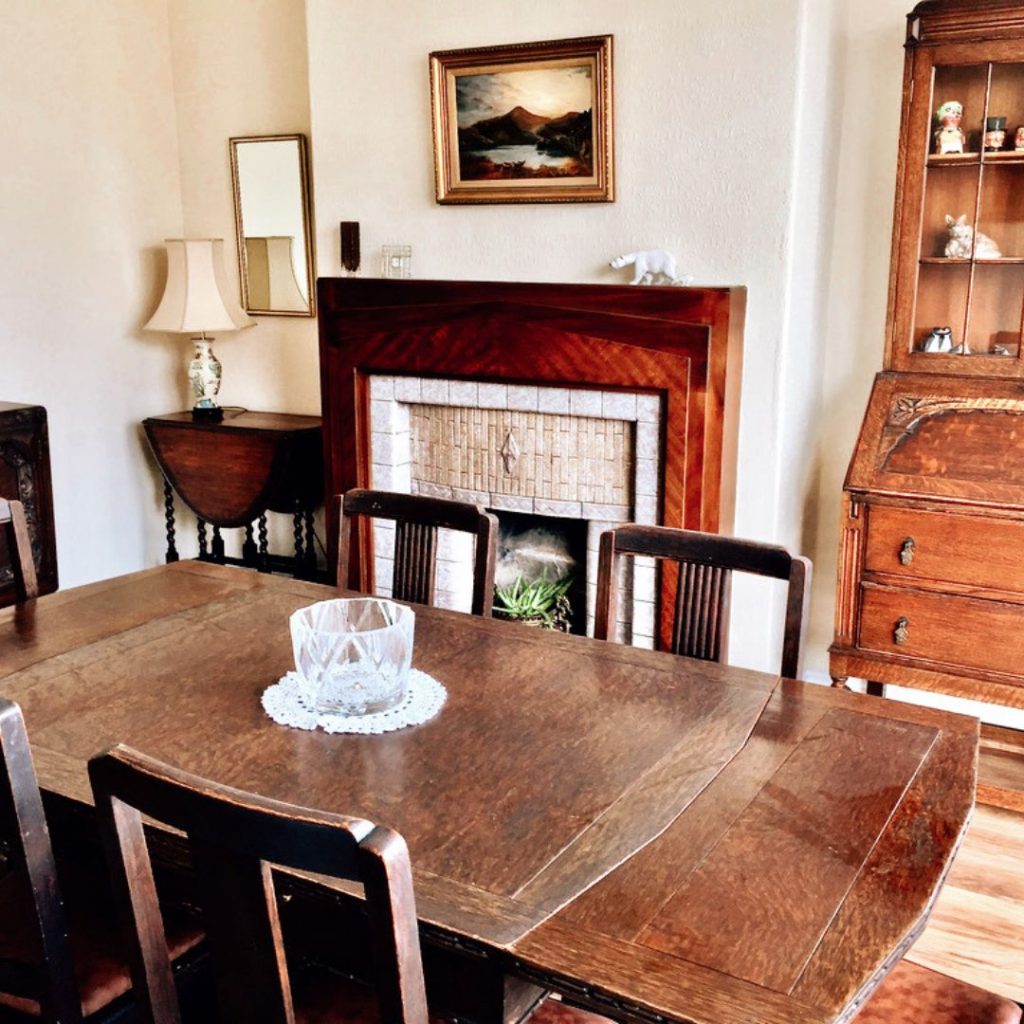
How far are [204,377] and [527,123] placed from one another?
1629mm

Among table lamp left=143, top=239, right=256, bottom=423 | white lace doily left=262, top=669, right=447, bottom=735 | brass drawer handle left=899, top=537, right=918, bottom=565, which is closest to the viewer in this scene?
white lace doily left=262, top=669, right=447, bottom=735

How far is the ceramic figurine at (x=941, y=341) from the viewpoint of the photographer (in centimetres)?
309

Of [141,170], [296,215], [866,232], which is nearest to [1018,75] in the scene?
[866,232]

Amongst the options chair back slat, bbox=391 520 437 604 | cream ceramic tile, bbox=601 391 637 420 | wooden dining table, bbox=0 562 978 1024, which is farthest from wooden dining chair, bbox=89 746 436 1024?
cream ceramic tile, bbox=601 391 637 420

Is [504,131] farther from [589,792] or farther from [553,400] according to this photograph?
[589,792]

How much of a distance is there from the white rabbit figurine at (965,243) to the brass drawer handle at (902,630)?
103cm

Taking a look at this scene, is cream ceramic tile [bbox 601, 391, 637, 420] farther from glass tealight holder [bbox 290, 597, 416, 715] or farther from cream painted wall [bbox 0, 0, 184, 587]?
cream painted wall [bbox 0, 0, 184, 587]

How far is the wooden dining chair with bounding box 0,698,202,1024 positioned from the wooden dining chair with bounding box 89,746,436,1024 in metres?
0.19

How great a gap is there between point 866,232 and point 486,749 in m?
2.51

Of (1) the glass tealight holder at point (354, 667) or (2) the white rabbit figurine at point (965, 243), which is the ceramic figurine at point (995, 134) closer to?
(2) the white rabbit figurine at point (965, 243)

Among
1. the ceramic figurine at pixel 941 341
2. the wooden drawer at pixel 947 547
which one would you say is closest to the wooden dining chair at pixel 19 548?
the wooden drawer at pixel 947 547

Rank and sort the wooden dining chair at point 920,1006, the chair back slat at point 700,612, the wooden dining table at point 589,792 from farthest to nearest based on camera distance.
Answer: the chair back slat at point 700,612 < the wooden dining chair at point 920,1006 < the wooden dining table at point 589,792

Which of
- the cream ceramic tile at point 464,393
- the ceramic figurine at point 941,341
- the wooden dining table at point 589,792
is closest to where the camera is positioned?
the wooden dining table at point 589,792

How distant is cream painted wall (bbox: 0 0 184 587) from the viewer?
3.81 metres
